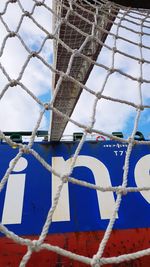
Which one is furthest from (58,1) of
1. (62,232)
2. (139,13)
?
(62,232)

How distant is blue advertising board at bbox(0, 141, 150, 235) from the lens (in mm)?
1330

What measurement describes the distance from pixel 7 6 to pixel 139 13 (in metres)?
0.71

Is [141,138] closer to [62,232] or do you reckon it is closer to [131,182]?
[131,182]

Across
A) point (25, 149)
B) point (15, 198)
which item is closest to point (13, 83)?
point (25, 149)

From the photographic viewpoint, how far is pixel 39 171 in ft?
4.84

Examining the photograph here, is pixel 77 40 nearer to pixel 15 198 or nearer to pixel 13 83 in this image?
pixel 13 83

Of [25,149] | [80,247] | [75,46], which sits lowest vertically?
[80,247]

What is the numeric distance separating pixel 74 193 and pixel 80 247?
25cm

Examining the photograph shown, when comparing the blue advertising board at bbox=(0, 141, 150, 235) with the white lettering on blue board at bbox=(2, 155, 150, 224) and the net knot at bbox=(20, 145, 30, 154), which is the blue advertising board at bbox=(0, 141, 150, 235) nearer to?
the white lettering on blue board at bbox=(2, 155, 150, 224)

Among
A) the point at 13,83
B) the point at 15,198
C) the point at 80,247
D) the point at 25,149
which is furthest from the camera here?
the point at 15,198

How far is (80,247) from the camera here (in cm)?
126

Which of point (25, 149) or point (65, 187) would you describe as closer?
point (25, 149)

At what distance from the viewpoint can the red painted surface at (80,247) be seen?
1.18 m

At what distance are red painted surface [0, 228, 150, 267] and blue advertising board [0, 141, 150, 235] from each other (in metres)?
0.03
